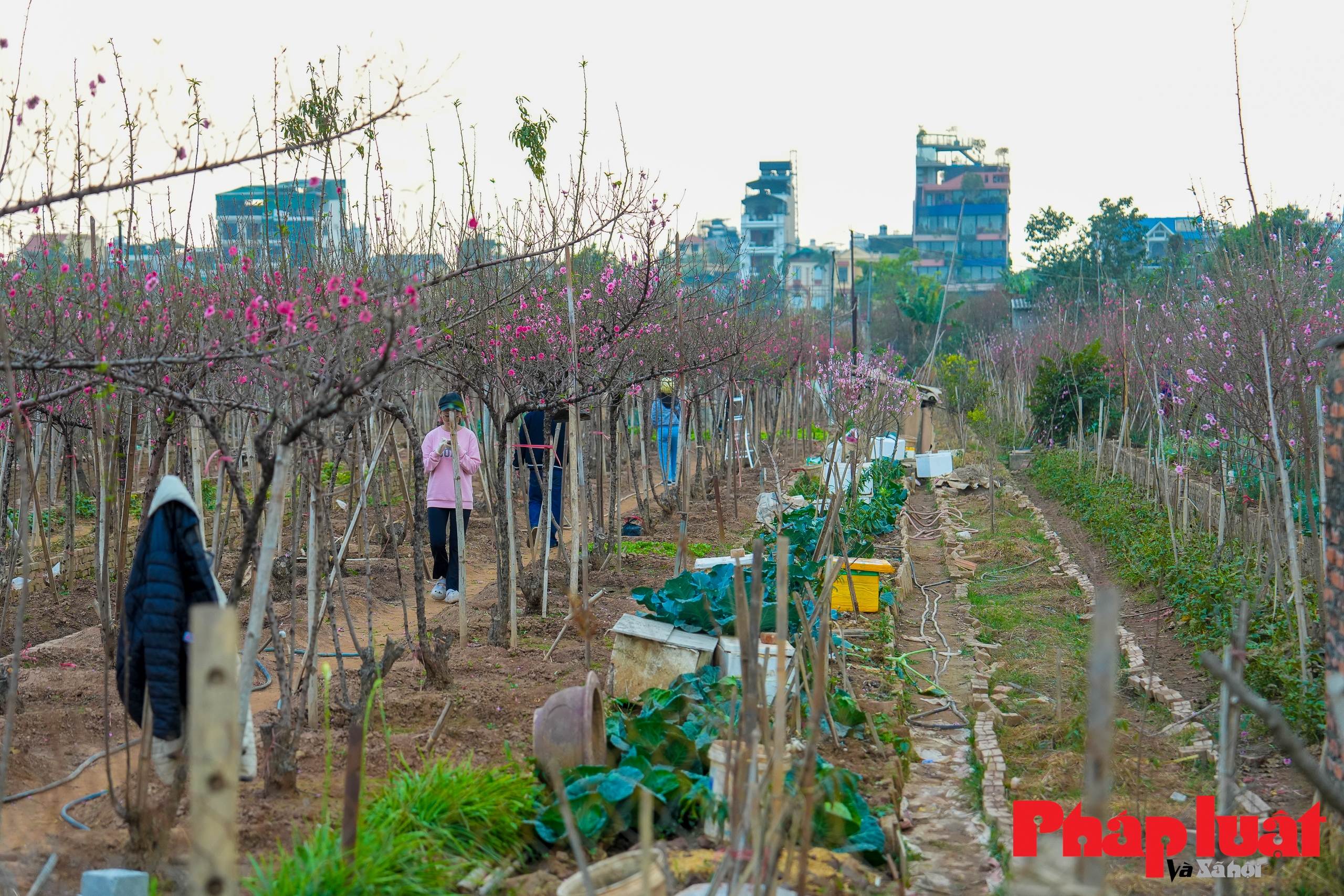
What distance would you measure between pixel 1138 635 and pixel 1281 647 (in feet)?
6.29

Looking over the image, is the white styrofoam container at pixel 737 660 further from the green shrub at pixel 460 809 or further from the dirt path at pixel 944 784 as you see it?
the green shrub at pixel 460 809

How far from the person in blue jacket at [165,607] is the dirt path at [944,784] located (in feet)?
9.03

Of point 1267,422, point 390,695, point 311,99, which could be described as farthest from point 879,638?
point 311,99

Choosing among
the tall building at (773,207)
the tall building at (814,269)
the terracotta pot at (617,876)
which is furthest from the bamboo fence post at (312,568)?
the tall building at (773,207)

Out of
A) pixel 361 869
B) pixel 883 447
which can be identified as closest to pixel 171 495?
pixel 361 869

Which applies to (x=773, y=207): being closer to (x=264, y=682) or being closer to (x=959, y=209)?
(x=959, y=209)

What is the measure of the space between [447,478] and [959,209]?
6275cm

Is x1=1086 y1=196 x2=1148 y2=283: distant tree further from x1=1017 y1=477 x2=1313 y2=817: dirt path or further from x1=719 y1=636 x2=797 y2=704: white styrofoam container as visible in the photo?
x1=719 y1=636 x2=797 y2=704: white styrofoam container

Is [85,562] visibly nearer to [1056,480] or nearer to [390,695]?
[390,695]

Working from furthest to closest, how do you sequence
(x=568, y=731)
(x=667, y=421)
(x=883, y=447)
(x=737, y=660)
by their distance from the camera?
1. (x=883, y=447)
2. (x=667, y=421)
3. (x=737, y=660)
4. (x=568, y=731)

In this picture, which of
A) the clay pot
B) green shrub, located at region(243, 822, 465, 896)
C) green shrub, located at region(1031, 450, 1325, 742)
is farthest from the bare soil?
green shrub, located at region(1031, 450, 1325, 742)

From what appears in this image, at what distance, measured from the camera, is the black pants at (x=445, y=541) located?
8461 millimetres

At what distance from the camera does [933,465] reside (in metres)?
16.7

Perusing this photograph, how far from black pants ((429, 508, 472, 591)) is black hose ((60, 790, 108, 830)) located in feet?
12.8
